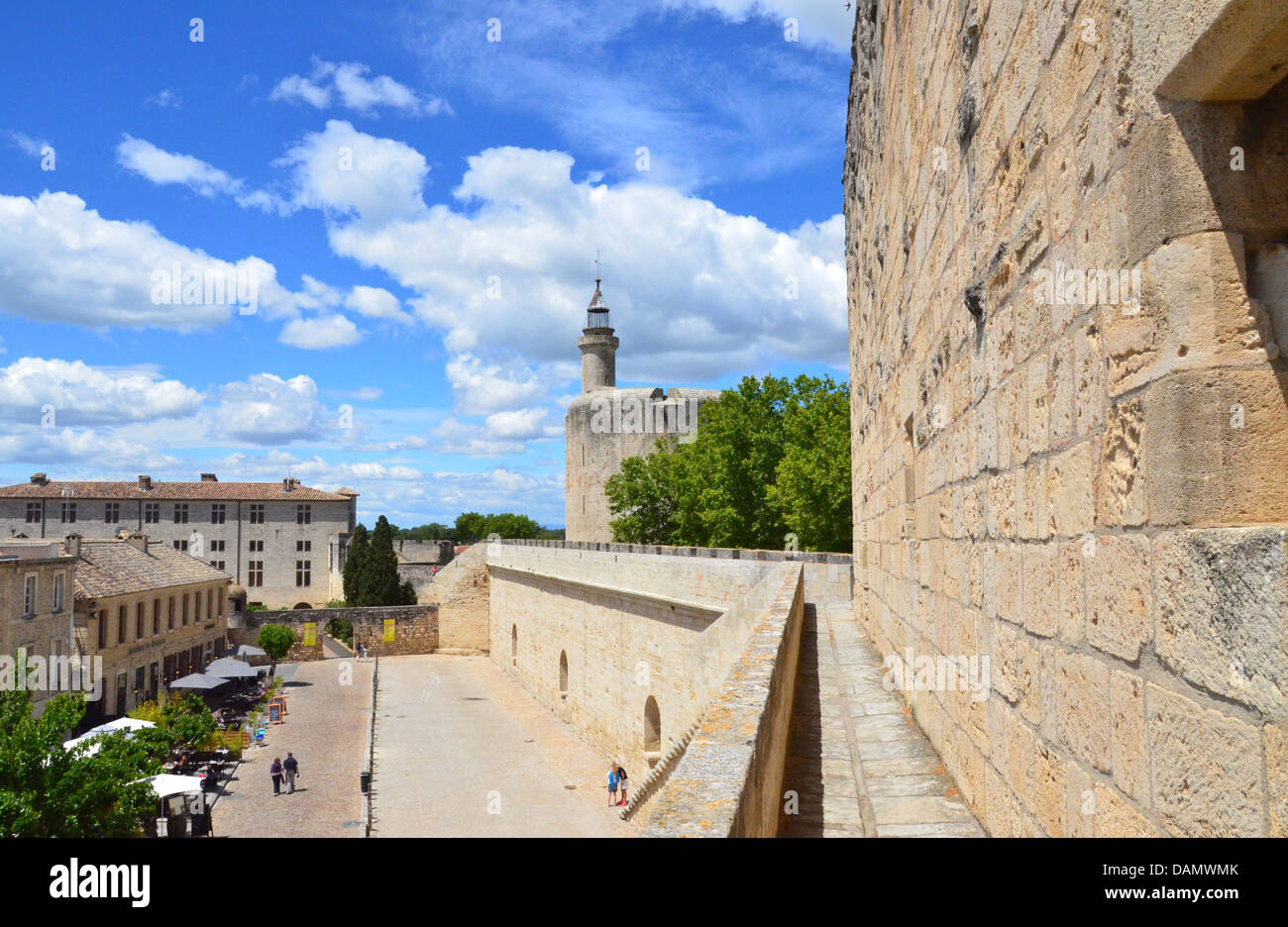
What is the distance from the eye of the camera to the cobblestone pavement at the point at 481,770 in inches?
734

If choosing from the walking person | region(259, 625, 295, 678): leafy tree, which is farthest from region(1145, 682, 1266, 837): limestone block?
region(259, 625, 295, 678): leafy tree

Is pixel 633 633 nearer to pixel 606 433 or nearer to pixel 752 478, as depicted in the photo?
pixel 752 478

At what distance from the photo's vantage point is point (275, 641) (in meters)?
39.4

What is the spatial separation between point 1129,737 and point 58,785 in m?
13.8

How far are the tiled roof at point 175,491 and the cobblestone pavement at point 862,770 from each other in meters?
57.8

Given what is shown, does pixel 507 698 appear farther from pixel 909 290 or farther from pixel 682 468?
pixel 909 290

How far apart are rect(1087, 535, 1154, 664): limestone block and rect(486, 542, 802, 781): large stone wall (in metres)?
9.29

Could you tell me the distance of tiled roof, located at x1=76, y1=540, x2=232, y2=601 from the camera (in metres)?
27.9

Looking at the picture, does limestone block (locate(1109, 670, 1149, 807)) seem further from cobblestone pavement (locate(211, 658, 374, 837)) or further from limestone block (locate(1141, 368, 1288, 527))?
cobblestone pavement (locate(211, 658, 374, 837))

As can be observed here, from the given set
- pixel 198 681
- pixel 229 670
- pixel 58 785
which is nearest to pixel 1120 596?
pixel 58 785

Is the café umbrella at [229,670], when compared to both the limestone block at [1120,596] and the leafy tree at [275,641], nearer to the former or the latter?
the leafy tree at [275,641]

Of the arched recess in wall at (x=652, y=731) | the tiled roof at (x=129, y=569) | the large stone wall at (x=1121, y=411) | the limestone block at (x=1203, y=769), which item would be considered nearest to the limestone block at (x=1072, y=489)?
the large stone wall at (x=1121, y=411)

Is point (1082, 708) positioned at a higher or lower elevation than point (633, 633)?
higher
